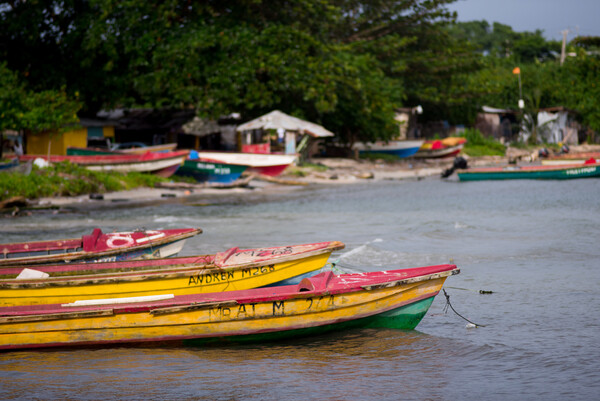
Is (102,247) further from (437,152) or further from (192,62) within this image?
(437,152)

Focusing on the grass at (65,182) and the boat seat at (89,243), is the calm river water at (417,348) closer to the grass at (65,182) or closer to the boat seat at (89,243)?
the boat seat at (89,243)

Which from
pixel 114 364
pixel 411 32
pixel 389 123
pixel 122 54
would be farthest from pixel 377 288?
pixel 411 32

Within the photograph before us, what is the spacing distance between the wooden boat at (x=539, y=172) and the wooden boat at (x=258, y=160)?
356 inches

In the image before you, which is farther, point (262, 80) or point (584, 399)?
point (262, 80)

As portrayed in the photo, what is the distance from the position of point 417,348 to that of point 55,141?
26.9 metres

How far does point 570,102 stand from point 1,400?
5690 centimetres

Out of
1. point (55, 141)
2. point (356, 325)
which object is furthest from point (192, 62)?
point (356, 325)

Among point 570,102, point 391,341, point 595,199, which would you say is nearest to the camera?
point 391,341

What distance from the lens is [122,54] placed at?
3538cm

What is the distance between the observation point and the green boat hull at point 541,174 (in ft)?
107

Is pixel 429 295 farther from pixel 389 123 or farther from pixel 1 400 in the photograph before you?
pixel 389 123

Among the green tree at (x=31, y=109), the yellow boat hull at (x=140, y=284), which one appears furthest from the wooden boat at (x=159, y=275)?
the green tree at (x=31, y=109)

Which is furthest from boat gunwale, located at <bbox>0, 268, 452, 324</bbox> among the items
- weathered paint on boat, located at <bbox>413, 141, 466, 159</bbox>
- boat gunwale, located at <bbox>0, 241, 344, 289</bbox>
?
weathered paint on boat, located at <bbox>413, 141, 466, 159</bbox>

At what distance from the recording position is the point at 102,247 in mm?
10914
